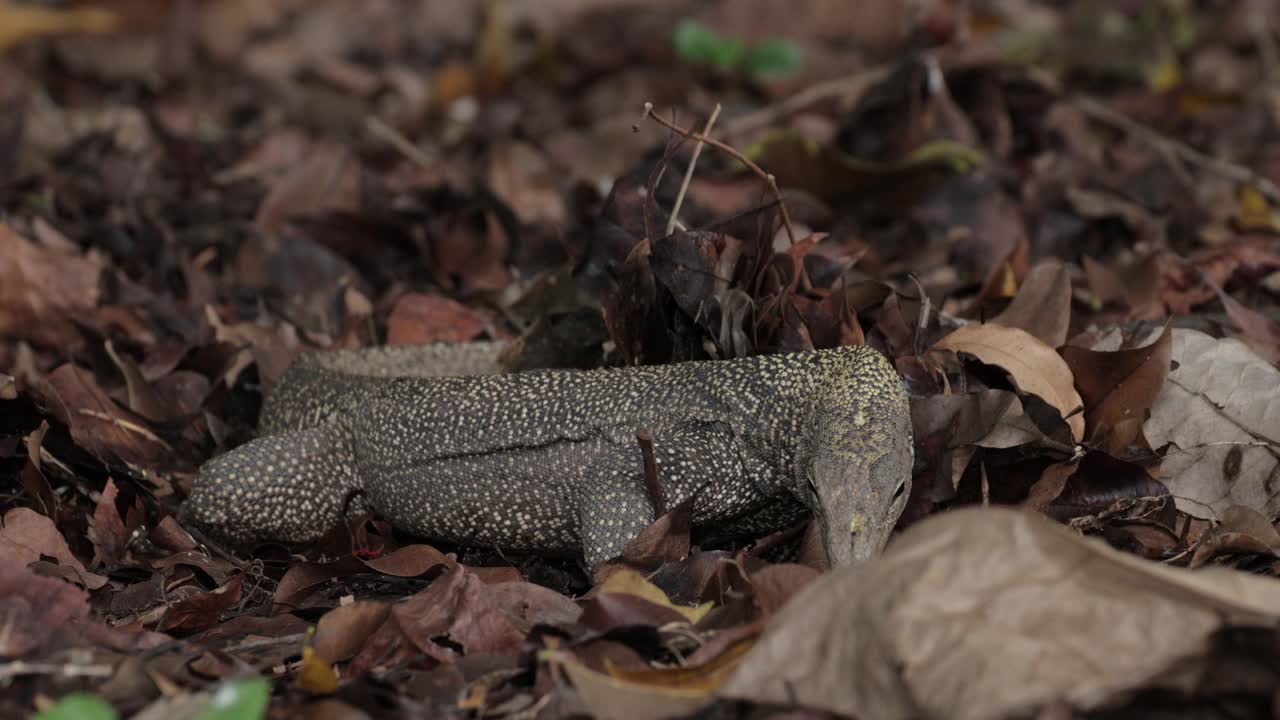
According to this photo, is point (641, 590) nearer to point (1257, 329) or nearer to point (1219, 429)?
point (1219, 429)

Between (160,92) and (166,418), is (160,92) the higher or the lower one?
the higher one

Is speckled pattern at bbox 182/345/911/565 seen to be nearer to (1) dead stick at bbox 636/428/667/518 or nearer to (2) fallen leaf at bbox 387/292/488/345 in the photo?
(1) dead stick at bbox 636/428/667/518

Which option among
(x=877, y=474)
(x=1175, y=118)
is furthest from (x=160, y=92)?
(x=877, y=474)

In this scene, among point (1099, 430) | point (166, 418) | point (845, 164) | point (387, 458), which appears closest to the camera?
point (1099, 430)

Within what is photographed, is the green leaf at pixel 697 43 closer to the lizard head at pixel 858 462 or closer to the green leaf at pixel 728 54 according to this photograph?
the green leaf at pixel 728 54

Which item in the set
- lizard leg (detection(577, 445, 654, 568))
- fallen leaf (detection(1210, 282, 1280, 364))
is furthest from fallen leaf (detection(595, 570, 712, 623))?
fallen leaf (detection(1210, 282, 1280, 364))

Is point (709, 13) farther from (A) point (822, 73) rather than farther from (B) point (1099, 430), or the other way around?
(B) point (1099, 430)
